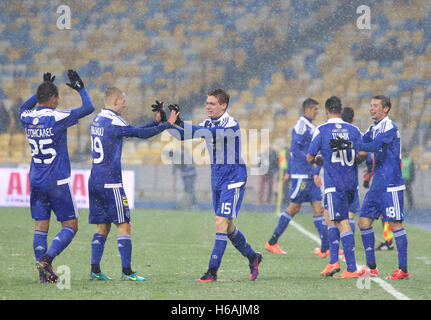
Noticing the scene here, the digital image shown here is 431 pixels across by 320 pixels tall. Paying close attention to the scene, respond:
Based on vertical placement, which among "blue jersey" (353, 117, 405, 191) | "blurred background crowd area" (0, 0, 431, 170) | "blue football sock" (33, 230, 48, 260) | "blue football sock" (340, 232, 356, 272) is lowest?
"blue football sock" (340, 232, 356, 272)

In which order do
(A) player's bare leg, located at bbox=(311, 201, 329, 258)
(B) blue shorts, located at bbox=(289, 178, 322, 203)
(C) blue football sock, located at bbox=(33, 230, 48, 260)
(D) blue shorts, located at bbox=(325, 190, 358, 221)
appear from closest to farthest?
(C) blue football sock, located at bbox=(33, 230, 48, 260), (D) blue shorts, located at bbox=(325, 190, 358, 221), (A) player's bare leg, located at bbox=(311, 201, 329, 258), (B) blue shorts, located at bbox=(289, 178, 322, 203)

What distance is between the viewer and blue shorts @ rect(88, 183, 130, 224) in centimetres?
758

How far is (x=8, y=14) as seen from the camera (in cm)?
2648

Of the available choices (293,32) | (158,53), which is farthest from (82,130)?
(293,32)

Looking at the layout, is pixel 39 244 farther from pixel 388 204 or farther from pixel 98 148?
pixel 388 204

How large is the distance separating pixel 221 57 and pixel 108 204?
729 inches

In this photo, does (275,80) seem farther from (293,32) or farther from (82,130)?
(82,130)

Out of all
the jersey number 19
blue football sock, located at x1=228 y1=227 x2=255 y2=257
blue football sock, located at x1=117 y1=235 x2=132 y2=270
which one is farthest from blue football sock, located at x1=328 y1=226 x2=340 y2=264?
the jersey number 19

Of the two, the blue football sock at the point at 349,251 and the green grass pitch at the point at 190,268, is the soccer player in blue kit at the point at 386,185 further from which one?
the green grass pitch at the point at 190,268

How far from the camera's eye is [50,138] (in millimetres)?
7457

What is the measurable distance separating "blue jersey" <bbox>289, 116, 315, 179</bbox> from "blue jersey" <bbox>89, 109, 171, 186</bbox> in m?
3.91

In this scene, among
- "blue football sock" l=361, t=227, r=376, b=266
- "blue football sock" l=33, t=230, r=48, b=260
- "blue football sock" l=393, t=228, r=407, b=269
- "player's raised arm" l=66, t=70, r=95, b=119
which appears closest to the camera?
"player's raised arm" l=66, t=70, r=95, b=119

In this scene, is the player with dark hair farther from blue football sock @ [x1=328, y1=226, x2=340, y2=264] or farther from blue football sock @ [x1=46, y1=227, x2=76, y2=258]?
blue football sock @ [x1=46, y1=227, x2=76, y2=258]

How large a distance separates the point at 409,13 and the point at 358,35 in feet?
6.14
